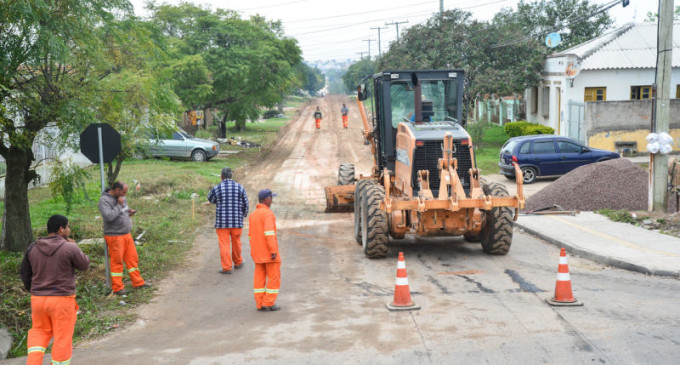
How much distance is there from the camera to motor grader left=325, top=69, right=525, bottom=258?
11414mm

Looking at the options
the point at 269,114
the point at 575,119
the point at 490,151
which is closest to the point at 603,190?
the point at 575,119

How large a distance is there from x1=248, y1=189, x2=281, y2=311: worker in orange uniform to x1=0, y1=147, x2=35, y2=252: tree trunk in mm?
5272

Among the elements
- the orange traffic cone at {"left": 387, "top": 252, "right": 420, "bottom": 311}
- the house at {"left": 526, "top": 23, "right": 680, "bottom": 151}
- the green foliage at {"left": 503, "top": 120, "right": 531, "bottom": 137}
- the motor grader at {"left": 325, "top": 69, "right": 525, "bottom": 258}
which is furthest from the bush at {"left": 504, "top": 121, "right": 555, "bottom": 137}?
the orange traffic cone at {"left": 387, "top": 252, "right": 420, "bottom": 311}

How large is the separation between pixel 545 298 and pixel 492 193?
3307 millimetres

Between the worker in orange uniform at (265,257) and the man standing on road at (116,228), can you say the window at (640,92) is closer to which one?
the worker in orange uniform at (265,257)

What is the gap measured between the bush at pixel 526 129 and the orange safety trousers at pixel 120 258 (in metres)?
24.5

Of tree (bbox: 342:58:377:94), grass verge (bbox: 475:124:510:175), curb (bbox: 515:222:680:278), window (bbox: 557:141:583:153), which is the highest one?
tree (bbox: 342:58:377:94)

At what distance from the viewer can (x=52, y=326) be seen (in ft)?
22.6

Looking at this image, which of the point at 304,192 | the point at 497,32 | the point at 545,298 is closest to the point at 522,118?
the point at 497,32

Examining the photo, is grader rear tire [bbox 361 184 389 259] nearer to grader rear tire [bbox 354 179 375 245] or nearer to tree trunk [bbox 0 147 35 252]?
grader rear tire [bbox 354 179 375 245]

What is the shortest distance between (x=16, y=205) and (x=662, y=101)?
12945mm

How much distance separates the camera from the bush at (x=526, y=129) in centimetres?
3166

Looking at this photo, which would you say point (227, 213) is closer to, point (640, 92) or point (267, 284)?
point (267, 284)

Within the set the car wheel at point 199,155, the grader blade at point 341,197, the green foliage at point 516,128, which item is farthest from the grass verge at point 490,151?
the car wheel at point 199,155
